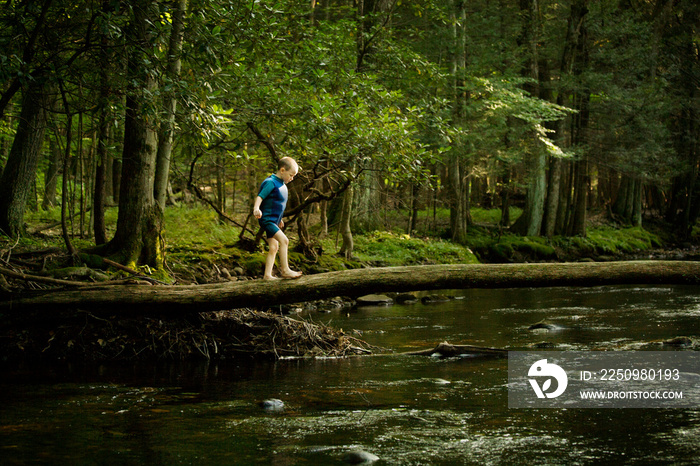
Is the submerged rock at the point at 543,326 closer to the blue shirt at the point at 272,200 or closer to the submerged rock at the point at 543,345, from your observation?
the submerged rock at the point at 543,345

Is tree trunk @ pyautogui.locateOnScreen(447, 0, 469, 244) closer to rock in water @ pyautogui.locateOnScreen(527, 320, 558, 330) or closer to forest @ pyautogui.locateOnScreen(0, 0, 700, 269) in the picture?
forest @ pyautogui.locateOnScreen(0, 0, 700, 269)

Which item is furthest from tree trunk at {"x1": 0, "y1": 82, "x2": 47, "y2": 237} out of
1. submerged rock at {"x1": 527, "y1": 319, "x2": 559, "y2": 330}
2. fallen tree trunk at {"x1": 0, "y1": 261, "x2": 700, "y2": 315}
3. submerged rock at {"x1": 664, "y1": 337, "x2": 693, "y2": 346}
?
submerged rock at {"x1": 664, "y1": 337, "x2": 693, "y2": 346}

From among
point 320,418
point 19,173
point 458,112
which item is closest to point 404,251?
point 458,112

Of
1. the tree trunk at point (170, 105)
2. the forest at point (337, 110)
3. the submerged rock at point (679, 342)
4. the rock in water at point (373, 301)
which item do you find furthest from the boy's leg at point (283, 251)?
the rock in water at point (373, 301)

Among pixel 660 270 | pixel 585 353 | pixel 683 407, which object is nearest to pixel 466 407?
pixel 683 407

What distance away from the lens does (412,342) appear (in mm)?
8922

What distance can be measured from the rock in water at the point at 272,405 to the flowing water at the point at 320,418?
0.08 meters

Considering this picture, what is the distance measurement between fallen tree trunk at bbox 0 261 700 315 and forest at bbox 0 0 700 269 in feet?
5.08

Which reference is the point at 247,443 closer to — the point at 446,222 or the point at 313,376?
the point at 313,376

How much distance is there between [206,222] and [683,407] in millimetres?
11638

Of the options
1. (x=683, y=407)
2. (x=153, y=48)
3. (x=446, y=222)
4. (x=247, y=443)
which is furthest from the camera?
(x=446, y=222)

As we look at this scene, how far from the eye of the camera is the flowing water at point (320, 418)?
13.5 feet

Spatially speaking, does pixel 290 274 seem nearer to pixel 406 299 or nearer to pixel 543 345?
pixel 543 345

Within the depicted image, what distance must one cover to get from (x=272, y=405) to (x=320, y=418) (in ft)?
1.91
